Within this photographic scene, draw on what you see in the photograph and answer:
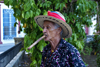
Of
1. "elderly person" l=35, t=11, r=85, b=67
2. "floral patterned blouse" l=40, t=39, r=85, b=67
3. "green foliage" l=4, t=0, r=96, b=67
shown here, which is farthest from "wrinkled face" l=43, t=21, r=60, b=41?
"green foliage" l=4, t=0, r=96, b=67

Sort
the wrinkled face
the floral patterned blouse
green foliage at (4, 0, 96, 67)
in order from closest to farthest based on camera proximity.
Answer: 1. the floral patterned blouse
2. the wrinkled face
3. green foliage at (4, 0, 96, 67)

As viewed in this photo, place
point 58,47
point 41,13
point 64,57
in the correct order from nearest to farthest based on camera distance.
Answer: point 64,57 → point 58,47 → point 41,13

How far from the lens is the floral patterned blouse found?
1.39 m

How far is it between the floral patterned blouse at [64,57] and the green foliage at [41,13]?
5.01 feet

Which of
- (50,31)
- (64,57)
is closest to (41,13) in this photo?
(50,31)

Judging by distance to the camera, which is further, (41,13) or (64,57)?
(41,13)

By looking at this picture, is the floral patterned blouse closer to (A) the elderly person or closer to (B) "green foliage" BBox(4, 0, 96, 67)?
(A) the elderly person

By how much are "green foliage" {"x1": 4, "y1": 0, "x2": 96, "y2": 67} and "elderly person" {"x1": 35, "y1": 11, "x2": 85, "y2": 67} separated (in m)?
1.31

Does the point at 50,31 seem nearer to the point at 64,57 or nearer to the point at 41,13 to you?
the point at 64,57

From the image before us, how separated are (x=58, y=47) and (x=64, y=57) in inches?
6.5

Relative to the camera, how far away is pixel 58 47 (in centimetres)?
157

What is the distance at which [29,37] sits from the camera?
3629 mm

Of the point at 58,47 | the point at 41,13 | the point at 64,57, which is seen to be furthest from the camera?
the point at 41,13

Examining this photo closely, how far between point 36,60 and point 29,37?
786mm
